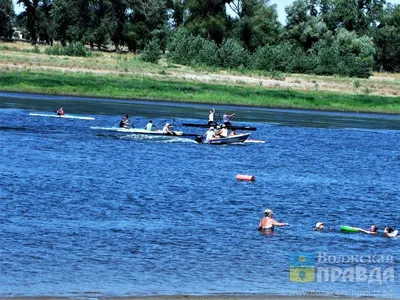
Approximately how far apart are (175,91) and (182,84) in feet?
17.6

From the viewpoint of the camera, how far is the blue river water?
28531 millimetres

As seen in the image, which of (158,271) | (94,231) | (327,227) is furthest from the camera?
(327,227)

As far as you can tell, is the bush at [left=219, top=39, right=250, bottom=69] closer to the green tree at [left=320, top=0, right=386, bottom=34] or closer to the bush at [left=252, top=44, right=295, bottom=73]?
the bush at [left=252, top=44, right=295, bottom=73]

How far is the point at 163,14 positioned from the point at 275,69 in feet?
143

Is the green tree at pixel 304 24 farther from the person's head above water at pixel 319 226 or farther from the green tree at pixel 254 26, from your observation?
the person's head above water at pixel 319 226

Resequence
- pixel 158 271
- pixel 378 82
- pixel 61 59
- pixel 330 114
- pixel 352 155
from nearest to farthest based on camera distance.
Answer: pixel 158 271
pixel 352 155
pixel 330 114
pixel 61 59
pixel 378 82

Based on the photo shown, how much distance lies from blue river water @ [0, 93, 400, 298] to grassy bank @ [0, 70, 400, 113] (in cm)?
2968

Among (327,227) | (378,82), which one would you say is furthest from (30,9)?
(327,227)

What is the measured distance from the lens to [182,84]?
11862 cm

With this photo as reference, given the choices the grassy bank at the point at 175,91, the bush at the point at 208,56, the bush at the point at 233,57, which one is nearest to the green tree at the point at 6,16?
the bush at the point at 208,56

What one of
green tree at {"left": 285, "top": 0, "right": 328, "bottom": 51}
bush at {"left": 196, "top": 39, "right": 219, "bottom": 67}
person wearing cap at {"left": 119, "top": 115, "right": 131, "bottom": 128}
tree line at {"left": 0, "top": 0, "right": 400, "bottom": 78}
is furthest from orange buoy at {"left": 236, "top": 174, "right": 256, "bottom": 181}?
green tree at {"left": 285, "top": 0, "right": 328, "bottom": 51}

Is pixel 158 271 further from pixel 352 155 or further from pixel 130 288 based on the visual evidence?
pixel 352 155

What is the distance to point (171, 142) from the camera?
73188mm

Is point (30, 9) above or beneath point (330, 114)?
above
